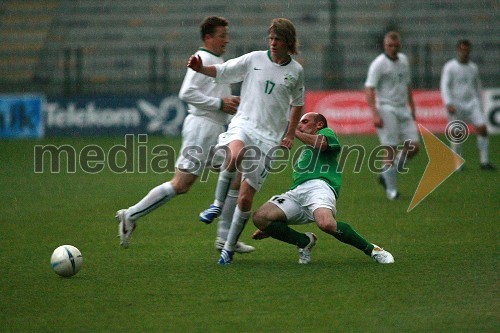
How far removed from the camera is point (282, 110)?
26.9 feet

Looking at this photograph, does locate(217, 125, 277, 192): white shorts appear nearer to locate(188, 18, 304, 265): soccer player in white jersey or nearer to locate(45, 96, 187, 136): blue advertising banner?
locate(188, 18, 304, 265): soccer player in white jersey

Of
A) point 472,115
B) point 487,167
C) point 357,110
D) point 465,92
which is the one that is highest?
point 465,92

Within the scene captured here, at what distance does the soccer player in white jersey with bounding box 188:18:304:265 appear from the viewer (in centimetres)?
801

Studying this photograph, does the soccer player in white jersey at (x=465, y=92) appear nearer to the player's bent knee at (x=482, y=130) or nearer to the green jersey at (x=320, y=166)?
the player's bent knee at (x=482, y=130)

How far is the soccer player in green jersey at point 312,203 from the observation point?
790 cm

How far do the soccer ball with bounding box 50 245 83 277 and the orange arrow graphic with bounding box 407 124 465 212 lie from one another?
18.2 ft

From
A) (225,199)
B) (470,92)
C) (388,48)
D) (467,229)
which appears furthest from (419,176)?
(225,199)

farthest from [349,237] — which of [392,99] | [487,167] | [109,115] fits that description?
[109,115]

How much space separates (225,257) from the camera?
811 cm

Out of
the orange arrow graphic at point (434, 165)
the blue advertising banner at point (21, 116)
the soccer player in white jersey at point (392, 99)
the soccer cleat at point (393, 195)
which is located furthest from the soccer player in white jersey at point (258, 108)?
the blue advertising banner at point (21, 116)

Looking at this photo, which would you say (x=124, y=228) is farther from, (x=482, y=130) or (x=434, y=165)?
(x=434, y=165)

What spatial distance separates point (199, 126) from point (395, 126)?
5.15 meters

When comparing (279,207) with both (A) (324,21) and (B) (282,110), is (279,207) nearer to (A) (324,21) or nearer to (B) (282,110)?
(B) (282,110)

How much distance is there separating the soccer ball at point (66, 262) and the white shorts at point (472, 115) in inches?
440
